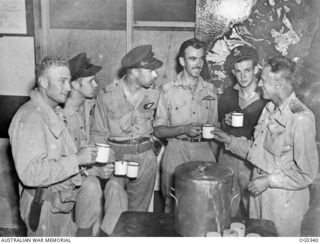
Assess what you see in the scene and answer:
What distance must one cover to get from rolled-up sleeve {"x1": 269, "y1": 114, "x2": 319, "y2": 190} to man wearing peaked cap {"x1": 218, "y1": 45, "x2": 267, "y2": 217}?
22.9 inches

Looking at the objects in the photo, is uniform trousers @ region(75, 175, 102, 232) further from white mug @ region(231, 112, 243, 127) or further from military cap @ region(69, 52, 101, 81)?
white mug @ region(231, 112, 243, 127)

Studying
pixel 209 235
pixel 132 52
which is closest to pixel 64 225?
pixel 209 235

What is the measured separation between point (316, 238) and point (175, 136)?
3.65 feet

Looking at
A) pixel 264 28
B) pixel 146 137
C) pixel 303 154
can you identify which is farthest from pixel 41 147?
pixel 264 28

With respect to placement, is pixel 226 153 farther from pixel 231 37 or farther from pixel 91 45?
pixel 91 45

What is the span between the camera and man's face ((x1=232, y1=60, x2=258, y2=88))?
2506mm

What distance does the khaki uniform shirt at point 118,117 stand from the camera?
2615 mm

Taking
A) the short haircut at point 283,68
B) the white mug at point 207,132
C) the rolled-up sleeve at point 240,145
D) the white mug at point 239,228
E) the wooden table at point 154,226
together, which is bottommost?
the wooden table at point 154,226

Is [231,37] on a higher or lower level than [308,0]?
lower

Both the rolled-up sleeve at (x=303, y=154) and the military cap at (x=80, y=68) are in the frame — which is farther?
the military cap at (x=80, y=68)

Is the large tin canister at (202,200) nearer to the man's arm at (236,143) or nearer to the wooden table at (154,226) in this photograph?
the wooden table at (154,226)

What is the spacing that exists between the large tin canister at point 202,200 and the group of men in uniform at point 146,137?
0.48 metres

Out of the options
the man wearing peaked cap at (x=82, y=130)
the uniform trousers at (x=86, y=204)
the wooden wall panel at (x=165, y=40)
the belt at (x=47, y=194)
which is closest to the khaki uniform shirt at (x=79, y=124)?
the man wearing peaked cap at (x=82, y=130)

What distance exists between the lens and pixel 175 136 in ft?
8.61
